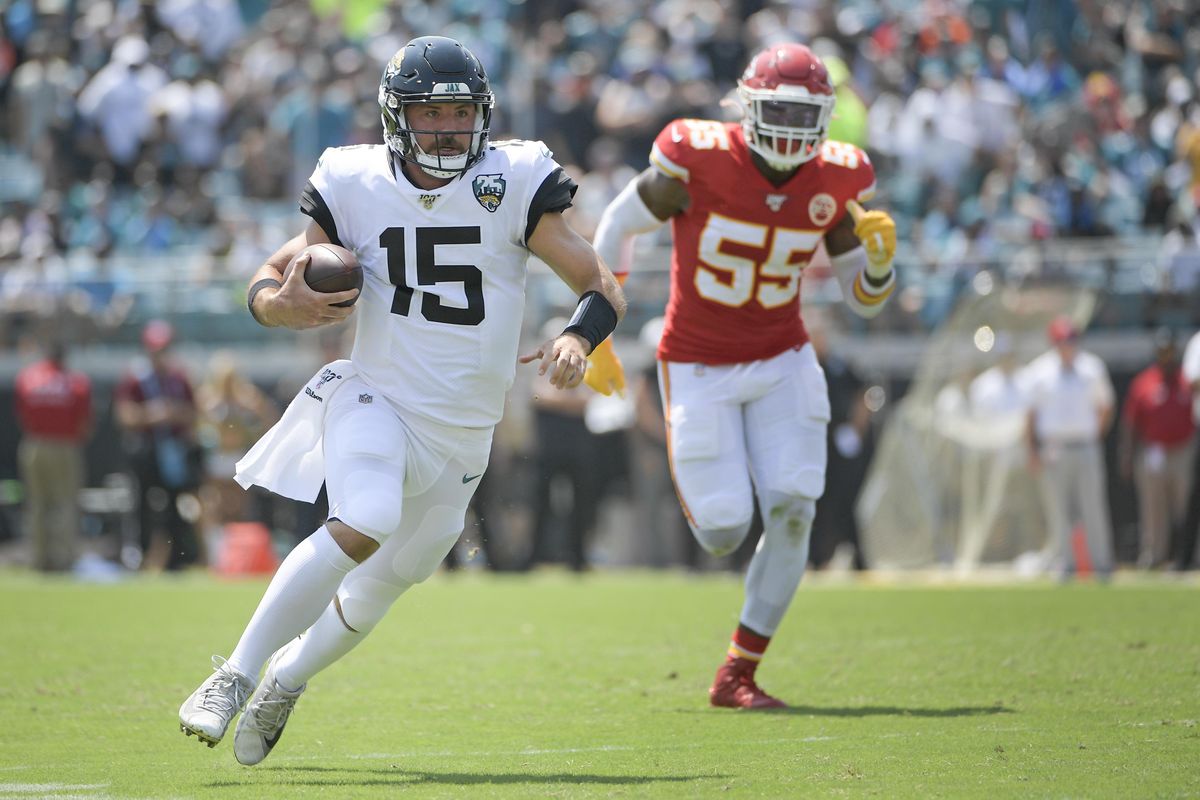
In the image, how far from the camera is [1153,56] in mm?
16406

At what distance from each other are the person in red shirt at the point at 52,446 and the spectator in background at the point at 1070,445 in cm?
766

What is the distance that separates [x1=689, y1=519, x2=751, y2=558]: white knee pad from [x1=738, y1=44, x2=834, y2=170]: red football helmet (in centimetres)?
133

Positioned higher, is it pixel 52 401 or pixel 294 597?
pixel 294 597

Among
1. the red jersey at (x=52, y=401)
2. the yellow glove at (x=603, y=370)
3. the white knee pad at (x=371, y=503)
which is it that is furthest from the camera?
the red jersey at (x=52, y=401)

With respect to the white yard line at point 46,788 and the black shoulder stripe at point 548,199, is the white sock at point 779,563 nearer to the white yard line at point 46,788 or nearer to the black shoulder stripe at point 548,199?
the black shoulder stripe at point 548,199

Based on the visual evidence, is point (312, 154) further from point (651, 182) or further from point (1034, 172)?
point (651, 182)

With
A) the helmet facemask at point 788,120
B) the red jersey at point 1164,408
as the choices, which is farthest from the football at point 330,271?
the red jersey at point 1164,408

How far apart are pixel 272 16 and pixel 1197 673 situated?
16.1 metres

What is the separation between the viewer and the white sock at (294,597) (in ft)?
15.3

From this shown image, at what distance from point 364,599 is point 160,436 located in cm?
973

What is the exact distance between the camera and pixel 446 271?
503 cm

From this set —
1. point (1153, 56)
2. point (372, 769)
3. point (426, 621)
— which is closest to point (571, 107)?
point (1153, 56)

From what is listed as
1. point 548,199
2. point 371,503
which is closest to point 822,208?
point 548,199

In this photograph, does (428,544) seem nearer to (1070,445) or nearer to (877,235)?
(877,235)
